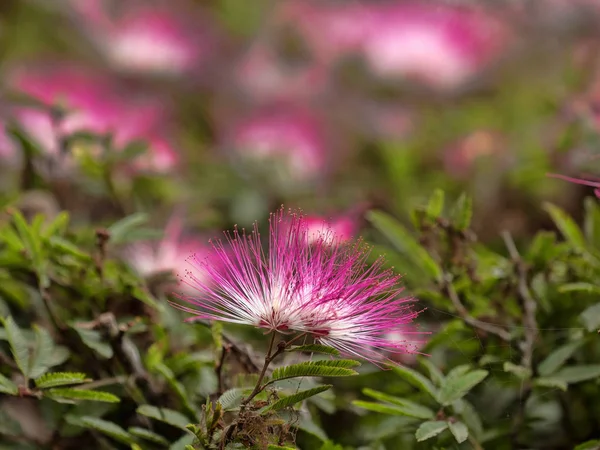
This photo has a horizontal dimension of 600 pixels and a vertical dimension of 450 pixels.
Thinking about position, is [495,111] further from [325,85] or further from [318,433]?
[318,433]

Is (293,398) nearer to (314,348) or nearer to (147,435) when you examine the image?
(314,348)

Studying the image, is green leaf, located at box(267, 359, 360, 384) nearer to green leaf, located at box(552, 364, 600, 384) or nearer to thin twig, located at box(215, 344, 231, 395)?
thin twig, located at box(215, 344, 231, 395)

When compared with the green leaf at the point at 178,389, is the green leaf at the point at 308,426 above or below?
below

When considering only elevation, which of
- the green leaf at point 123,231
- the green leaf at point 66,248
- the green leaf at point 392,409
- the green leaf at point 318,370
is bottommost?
the green leaf at point 392,409

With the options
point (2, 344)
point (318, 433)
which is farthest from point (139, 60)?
point (318, 433)

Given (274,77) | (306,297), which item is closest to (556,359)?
(306,297)

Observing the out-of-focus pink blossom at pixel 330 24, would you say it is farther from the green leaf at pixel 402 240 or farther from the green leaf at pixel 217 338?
the green leaf at pixel 217 338

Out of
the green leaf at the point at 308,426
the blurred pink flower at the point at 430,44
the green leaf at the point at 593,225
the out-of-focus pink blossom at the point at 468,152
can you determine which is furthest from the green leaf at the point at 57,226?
the blurred pink flower at the point at 430,44
